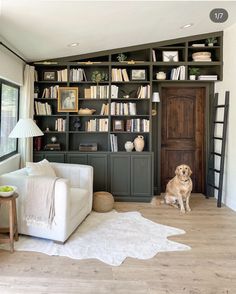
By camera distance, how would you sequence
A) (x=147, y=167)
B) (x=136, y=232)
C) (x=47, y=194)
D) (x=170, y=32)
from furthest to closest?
(x=147, y=167)
(x=170, y=32)
(x=136, y=232)
(x=47, y=194)

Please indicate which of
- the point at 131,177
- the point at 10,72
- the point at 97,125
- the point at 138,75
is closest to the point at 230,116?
the point at 138,75

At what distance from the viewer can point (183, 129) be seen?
537cm

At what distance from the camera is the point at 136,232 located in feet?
11.2

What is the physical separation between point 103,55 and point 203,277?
381 cm

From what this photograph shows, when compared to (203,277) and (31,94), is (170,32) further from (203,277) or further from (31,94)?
(203,277)

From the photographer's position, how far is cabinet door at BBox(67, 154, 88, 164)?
191 inches

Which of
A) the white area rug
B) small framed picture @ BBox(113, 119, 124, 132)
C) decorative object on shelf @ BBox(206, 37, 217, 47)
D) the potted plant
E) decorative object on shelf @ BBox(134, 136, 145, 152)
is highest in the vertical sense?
decorative object on shelf @ BBox(206, 37, 217, 47)

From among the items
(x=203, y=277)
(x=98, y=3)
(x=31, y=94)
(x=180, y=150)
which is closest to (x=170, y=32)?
(x=98, y=3)

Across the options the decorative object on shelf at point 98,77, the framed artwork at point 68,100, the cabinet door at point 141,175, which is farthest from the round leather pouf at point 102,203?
the decorative object on shelf at point 98,77

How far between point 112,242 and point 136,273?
678 mm

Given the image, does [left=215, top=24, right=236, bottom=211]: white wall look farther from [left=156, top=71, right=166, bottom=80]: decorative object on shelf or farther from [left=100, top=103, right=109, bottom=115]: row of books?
[left=100, top=103, right=109, bottom=115]: row of books

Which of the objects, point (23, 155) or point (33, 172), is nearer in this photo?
point (33, 172)

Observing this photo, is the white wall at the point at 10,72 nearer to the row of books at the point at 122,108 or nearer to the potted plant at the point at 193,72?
the row of books at the point at 122,108

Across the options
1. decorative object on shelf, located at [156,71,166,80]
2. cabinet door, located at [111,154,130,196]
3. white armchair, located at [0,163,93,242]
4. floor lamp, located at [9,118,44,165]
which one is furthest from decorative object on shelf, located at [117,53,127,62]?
white armchair, located at [0,163,93,242]
